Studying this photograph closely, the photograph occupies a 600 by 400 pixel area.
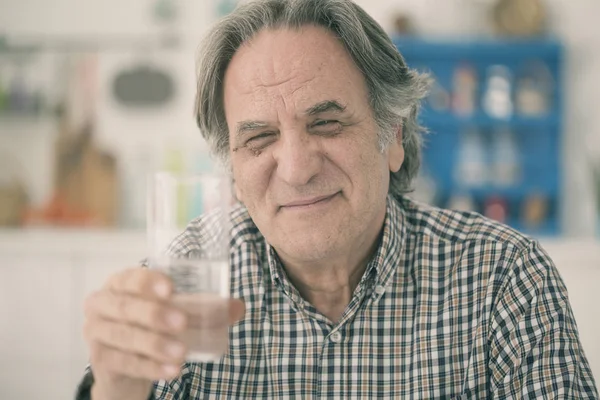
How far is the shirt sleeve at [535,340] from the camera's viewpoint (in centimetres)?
134

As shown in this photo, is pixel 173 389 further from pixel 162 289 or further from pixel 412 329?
pixel 162 289

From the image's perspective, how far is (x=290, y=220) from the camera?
1422 millimetres

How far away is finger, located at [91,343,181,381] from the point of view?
947 mm

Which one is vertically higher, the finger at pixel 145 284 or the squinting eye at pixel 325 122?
the squinting eye at pixel 325 122

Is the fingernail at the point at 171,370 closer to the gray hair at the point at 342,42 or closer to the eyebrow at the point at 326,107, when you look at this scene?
the eyebrow at the point at 326,107

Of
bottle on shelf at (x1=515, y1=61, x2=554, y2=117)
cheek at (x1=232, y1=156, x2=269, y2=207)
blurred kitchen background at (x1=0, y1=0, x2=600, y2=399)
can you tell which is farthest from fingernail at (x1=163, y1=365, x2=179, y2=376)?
bottle on shelf at (x1=515, y1=61, x2=554, y2=117)

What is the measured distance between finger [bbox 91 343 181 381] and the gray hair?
682 mm

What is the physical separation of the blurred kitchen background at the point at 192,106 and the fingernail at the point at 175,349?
11.6 ft

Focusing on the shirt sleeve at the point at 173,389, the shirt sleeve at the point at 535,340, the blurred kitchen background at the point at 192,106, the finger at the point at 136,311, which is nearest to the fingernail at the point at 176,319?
the finger at the point at 136,311

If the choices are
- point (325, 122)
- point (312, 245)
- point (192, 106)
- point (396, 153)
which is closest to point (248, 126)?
point (325, 122)

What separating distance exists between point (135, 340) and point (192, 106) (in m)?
3.63

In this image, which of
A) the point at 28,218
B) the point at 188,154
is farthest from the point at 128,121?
the point at 28,218

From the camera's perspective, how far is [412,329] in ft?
5.00

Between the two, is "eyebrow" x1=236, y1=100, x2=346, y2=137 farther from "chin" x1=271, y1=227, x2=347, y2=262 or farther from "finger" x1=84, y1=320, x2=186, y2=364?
"finger" x1=84, y1=320, x2=186, y2=364
